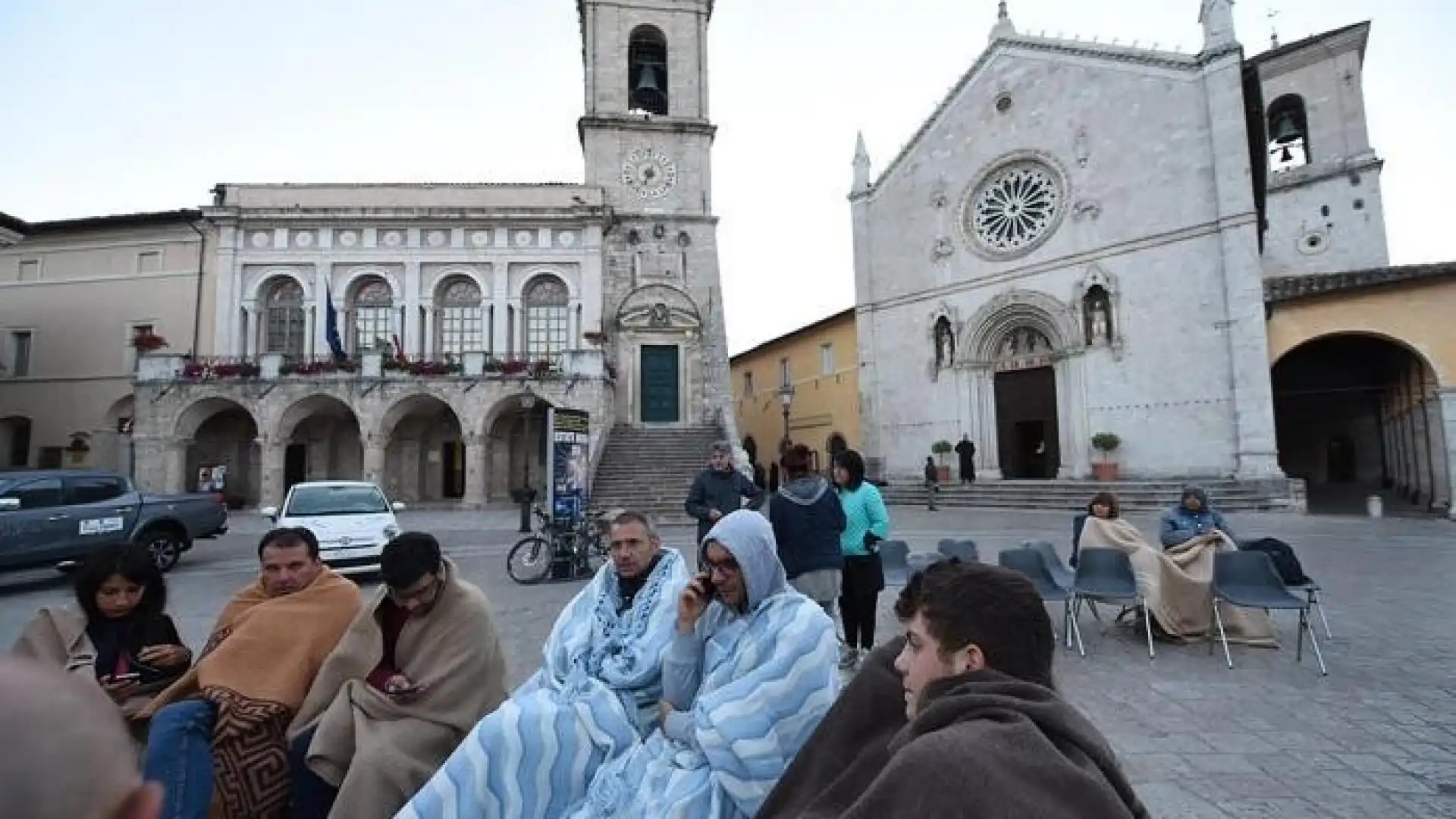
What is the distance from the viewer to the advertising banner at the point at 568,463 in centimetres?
991

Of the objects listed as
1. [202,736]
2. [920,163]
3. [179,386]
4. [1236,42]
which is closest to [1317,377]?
[1236,42]

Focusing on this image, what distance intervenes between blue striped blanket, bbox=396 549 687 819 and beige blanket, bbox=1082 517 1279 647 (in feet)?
15.7

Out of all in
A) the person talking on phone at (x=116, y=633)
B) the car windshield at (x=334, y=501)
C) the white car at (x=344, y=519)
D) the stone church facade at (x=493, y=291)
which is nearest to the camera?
the person talking on phone at (x=116, y=633)

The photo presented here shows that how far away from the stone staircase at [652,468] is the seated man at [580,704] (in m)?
12.4

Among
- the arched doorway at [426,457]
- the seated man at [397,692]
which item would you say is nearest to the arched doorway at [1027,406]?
the arched doorway at [426,457]

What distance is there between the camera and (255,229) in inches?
915

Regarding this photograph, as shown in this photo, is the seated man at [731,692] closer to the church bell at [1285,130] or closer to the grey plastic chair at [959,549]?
the grey plastic chair at [959,549]

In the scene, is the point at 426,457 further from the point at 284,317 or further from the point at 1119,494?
the point at 1119,494

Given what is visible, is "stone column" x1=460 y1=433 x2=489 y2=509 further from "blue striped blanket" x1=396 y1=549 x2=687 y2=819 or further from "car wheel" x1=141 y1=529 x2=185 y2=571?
"blue striped blanket" x1=396 y1=549 x2=687 y2=819

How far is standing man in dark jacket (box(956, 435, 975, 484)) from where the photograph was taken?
69.1ft

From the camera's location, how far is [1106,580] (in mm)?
5984

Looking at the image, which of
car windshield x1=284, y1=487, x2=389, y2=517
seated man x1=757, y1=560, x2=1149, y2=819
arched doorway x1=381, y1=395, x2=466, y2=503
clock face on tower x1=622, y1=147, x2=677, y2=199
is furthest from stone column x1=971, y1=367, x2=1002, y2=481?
seated man x1=757, y1=560, x2=1149, y2=819

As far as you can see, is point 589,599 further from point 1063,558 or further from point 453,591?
point 1063,558

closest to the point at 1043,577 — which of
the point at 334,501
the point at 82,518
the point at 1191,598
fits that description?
the point at 1191,598
